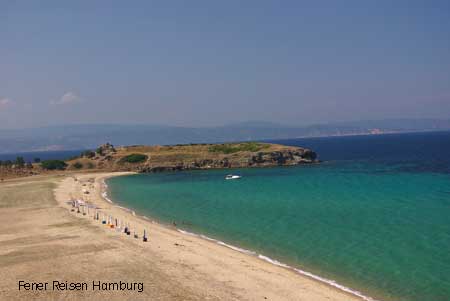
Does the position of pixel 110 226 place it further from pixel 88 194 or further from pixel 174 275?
pixel 88 194

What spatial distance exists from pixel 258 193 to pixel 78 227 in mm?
31698

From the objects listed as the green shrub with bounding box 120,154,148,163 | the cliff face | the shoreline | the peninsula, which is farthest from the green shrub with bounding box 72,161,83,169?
the shoreline

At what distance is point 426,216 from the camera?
4334cm

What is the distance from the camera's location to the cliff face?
12588 centimetres

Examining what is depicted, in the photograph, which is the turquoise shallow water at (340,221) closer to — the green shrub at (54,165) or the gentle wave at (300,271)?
the gentle wave at (300,271)

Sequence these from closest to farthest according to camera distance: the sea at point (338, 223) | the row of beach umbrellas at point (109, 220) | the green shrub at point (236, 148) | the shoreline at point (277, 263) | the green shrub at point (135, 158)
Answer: the shoreline at point (277, 263) → the sea at point (338, 223) → the row of beach umbrellas at point (109, 220) → the green shrub at point (135, 158) → the green shrub at point (236, 148)

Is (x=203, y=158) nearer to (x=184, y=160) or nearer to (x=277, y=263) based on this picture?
(x=184, y=160)

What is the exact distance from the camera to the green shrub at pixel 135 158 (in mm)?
130625

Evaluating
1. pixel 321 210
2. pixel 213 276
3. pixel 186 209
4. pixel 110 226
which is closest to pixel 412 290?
pixel 213 276

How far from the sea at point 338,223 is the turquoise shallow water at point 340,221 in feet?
0.23

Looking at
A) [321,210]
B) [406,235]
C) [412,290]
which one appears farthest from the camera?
[321,210]

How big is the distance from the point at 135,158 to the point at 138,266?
105343 millimetres

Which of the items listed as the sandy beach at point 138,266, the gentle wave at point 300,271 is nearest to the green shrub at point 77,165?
the sandy beach at point 138,266

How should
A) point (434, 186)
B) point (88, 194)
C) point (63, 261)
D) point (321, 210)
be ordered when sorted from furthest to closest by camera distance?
point (88, 194) < point (434, 186) < point (321, 210) < point (63, 261)
